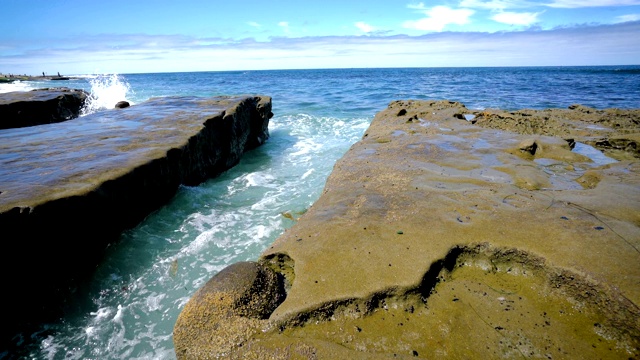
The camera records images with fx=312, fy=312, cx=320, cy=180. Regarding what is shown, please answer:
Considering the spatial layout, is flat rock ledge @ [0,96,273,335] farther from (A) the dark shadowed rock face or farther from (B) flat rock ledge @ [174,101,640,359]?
(A) the dark shadowed rock face

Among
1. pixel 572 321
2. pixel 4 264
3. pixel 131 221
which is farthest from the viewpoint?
pixel 131 221

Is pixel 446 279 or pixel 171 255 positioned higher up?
pixel 446 279

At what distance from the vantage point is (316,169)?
27.8 ft

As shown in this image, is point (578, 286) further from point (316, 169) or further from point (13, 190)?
point (316, 169)

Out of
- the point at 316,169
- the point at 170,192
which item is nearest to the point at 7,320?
the point at 170,192

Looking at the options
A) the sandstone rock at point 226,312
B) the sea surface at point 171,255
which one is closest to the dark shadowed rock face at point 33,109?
the sea surface at point 171,255

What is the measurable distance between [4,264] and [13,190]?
1.01 metres

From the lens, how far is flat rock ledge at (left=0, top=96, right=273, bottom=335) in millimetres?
3318

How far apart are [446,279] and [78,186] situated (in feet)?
14.5

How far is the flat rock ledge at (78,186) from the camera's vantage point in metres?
3.32

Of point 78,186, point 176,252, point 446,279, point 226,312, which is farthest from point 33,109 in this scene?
point 446,279

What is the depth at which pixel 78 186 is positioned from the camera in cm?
396

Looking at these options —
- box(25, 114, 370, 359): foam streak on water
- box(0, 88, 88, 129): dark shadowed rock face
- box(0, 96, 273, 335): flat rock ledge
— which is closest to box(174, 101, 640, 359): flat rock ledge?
box(25, 114, 370, 359): foam streak on water

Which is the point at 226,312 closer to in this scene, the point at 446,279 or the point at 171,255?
the point at 446,279
